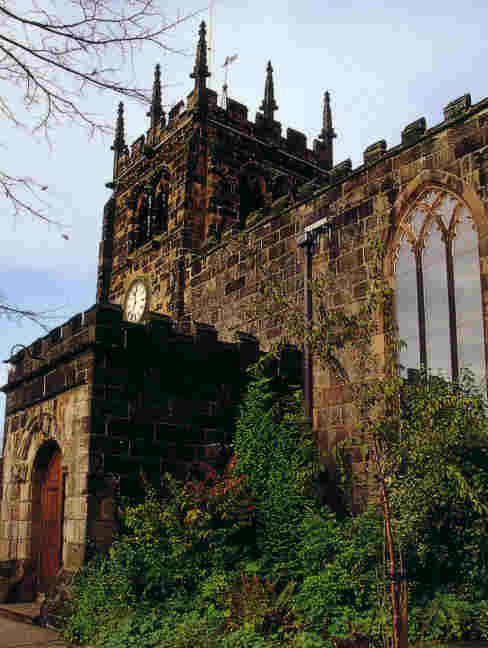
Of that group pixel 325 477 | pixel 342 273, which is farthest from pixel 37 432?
pixel 342 273

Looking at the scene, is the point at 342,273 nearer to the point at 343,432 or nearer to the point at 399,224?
the point at 399,224

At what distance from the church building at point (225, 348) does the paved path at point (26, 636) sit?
36.1 inches

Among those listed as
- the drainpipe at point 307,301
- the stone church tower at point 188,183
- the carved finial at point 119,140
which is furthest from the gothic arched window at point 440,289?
the carved finial at point 119,140

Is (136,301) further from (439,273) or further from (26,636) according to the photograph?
(26,636)

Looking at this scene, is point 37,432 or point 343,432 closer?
point 343,432

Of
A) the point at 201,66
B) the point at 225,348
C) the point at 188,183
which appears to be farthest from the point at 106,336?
the point at 201,66

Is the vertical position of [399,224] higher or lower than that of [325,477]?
higher

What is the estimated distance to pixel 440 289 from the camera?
36.2 feet

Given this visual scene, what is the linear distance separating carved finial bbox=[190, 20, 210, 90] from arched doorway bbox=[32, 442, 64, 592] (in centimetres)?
1231

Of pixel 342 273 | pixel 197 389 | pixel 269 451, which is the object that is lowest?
pixel 269 451

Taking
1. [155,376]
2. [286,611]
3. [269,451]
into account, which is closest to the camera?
[286,611]

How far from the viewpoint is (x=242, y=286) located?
604 inches

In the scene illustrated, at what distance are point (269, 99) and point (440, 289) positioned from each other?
47.6 ft

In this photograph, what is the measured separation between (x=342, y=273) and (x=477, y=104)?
360 cm
